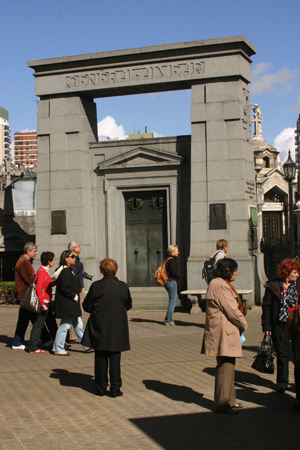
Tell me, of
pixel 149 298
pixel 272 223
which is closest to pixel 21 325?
pixel 149 298

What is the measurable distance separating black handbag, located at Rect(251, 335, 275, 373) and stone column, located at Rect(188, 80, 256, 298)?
7851mm

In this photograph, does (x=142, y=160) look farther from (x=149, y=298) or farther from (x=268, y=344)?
(x=268, y=344)

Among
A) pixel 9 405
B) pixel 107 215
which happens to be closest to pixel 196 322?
pixel 107 215

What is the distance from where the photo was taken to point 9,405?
7875 millimetres

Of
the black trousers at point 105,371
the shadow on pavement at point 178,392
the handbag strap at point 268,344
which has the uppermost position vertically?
the handbag strap at point 268,344

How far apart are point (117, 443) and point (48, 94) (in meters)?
13.0

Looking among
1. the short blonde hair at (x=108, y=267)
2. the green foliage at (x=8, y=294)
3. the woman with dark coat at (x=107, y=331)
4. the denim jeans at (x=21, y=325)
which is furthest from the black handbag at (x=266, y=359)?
the green foliage at (x=8, y=294)

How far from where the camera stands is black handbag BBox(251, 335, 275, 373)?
805 cm

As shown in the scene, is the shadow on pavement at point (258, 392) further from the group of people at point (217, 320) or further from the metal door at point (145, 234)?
the metal door at point (145, 234)

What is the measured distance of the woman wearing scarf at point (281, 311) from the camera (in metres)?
8.40

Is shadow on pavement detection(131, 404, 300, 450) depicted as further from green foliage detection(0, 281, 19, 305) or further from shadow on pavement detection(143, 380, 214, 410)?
green foliage detection(0, 281, 19, 305)

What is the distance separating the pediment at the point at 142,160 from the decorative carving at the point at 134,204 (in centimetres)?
85

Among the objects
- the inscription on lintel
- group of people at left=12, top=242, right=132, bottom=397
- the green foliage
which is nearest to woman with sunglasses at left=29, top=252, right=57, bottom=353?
group of people at left=12, top=242, right=132, bottom=397

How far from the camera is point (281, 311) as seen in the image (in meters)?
8.42
